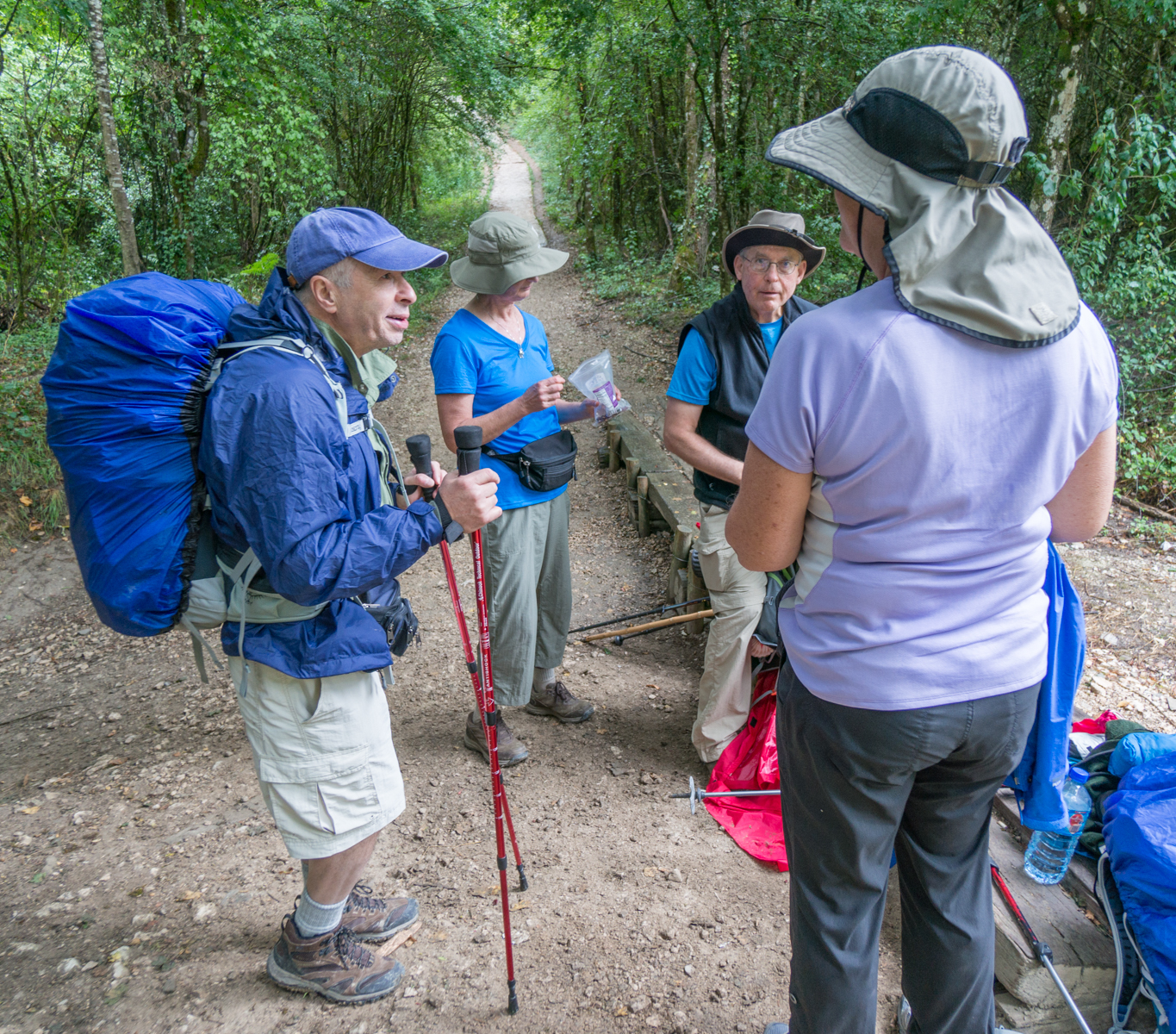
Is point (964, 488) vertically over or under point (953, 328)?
under

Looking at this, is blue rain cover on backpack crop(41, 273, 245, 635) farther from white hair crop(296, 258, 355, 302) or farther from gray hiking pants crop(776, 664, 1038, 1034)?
gray hiking pants crop(776, 664, 1038, 1034)

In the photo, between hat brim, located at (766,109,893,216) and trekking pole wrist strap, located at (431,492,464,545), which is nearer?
hat brim, located at (766,109,893,216)

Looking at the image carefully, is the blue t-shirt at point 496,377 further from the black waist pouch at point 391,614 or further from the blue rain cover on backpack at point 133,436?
the blue rain cover on backpack at point 133,436

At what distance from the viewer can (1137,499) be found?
6492 mm

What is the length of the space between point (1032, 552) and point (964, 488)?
0.88ft

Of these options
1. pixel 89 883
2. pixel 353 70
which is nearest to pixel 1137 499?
pixel 89 883

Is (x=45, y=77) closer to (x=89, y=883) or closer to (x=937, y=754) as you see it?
(x=89, y=883)

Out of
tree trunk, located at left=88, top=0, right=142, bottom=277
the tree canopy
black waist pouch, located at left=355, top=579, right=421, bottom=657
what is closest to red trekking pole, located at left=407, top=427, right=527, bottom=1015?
black waist pouch, located at left=355, top=579, right=421, bottom=657

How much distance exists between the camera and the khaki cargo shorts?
6.53 ft

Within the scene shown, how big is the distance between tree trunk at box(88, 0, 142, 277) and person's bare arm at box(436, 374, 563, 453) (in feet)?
14.7

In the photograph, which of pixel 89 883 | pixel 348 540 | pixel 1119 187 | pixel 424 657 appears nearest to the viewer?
pixel 348 540

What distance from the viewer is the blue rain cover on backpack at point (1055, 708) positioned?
1736 millimetres

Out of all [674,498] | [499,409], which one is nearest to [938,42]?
[674,498]

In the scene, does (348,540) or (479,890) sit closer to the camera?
(348,540)
